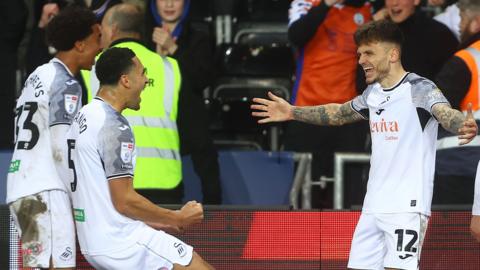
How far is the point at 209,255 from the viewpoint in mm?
9086

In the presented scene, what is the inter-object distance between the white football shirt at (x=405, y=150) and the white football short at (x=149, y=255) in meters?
1.25

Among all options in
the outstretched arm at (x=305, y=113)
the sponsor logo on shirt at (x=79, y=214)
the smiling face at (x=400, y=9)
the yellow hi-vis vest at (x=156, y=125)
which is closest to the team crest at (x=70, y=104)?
the sponsor logo on shirt at (x=79, y=214)

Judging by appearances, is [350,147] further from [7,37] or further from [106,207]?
[106,207]

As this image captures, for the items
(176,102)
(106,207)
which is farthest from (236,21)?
(106,207)

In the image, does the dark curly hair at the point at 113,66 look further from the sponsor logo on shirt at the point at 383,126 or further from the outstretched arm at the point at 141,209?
the sponsor logo on shirt at the point at 383,126

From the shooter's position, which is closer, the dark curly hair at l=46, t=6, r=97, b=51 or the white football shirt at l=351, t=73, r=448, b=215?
the white football shirt at l=351, t=73, r=448, b=215

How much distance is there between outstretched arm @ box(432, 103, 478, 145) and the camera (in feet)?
25.1

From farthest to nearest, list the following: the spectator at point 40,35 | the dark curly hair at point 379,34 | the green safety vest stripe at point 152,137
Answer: the spectator at point 40,35 → the green safety vest stripe at point 152,137 → the dark curly hair at point 379,34

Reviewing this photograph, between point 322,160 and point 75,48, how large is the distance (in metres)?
3.20

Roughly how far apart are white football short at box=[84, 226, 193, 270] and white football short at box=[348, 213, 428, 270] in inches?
44.9

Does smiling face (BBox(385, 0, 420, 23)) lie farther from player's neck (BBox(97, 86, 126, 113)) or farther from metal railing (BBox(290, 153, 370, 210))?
player's neck (BBox(97, 86, 126, 113))

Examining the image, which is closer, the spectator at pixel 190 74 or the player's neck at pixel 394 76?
the player's neck at pixel 394 76

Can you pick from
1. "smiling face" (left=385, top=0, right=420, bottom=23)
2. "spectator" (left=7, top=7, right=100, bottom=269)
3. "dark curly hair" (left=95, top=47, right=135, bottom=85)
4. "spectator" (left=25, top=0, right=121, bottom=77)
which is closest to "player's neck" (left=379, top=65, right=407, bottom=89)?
"dark curly hair" (left=95, top=47, right=135, bottom=85)

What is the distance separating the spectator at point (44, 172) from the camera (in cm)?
838
